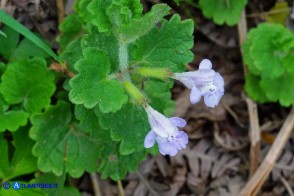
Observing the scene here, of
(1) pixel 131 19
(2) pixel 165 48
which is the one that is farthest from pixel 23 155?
(1) pixel 131 19

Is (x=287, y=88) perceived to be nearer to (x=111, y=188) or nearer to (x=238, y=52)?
(x=238, y=52)

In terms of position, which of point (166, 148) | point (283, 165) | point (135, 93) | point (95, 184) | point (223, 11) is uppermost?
point (135, 93)

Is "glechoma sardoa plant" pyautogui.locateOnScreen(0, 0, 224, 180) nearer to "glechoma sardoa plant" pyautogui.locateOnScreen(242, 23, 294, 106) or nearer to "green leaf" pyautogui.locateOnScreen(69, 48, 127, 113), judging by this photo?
"green leaf" pyautogui.locateOnScreen(69, 48, 127, 113)

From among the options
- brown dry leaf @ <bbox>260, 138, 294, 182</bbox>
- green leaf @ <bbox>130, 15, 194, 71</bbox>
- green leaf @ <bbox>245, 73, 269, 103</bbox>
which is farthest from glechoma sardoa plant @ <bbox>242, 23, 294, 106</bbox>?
green leaf @ <bbox>130, 15, 194, 71</bbox>

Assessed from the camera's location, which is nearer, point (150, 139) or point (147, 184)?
point (150, 139)

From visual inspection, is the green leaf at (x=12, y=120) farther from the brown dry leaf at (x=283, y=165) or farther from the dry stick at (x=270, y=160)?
the brown dry leaf at (x=283, y=165)

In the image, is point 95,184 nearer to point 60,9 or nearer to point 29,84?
point 29,84

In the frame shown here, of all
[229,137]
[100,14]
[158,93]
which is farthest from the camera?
[229,137]
